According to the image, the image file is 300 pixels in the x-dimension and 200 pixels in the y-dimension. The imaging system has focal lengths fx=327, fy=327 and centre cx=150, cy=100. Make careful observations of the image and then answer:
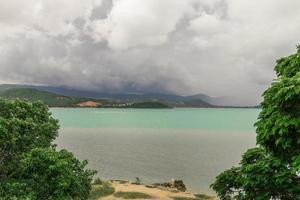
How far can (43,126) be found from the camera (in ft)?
95.5

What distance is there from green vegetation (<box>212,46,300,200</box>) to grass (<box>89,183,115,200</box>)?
22.3 metres

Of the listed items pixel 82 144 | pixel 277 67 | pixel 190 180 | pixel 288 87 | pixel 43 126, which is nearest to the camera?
pixel 288 87

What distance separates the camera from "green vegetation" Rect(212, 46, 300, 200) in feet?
47.8

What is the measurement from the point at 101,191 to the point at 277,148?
33.8 m

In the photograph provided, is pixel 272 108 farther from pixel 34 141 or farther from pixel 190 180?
Answer: pixel 190 180

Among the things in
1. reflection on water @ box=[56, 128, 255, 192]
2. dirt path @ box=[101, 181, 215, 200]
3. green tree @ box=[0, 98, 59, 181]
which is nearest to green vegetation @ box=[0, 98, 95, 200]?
green tree @ box=[0, 98, 59, 181]

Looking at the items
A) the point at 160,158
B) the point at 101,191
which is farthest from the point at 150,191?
the point at 160,158

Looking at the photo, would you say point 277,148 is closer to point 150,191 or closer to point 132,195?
point 132,195

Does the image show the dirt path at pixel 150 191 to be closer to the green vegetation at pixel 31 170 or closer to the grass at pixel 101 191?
the grass at pixel 101 191

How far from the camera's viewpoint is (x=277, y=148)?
651 inches

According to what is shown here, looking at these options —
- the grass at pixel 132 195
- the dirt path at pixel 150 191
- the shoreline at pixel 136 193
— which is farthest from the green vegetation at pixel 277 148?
the dirt path at pixel 150 191

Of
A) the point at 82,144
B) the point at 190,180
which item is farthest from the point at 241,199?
the point at 82,144

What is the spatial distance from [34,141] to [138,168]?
161 feet

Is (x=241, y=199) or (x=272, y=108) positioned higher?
(x=272, y=108)
